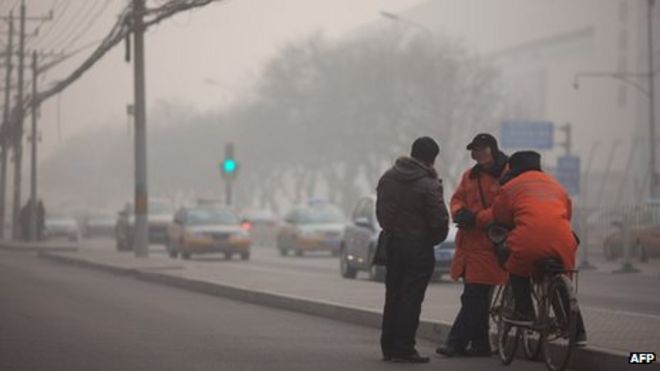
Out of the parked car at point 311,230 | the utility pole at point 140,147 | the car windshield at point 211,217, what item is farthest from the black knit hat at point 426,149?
the parked car at point 311,230

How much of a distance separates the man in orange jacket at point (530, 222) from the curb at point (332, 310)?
44 centimetres

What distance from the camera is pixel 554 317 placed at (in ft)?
38.0

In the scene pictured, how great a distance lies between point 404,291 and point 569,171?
31.8 m

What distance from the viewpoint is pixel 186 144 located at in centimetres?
12862

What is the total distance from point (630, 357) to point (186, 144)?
119 metres

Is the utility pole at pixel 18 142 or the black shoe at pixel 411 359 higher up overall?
the utility pole at pixel 18 142

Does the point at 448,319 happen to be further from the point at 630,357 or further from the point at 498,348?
the point at 630,357

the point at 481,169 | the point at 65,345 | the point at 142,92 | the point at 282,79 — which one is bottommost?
the point at 65,345

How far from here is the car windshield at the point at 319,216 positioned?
48688 mm

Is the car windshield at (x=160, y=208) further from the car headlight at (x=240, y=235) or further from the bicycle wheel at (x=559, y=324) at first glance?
the bicycle wheel at (x=559, y=324)

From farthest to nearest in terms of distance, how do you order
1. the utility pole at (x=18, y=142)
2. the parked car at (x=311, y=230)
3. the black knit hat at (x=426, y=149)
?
the utility pole at (x=18, y=142)
the parked car at (x=311, y=230)
the black knit hat at (x=426, y=149)

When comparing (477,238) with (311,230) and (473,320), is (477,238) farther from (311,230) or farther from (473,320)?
(311,230)

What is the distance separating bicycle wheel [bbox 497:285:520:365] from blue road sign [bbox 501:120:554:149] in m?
43.6

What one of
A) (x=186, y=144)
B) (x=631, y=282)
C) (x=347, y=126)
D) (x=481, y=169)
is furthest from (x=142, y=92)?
(x=186, y=144)
